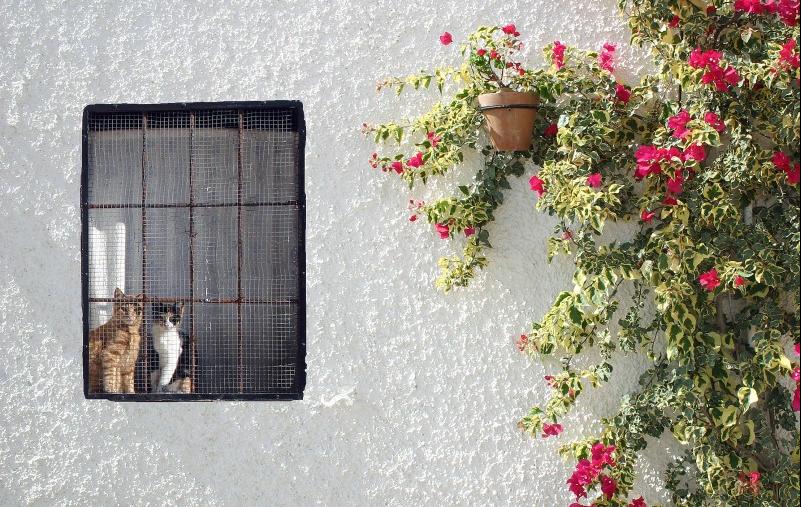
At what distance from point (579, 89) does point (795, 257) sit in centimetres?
140

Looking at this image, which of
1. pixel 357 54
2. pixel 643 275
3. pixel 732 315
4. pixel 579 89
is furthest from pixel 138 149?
pixel 732 315

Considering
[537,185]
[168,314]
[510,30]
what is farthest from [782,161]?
[168,314]

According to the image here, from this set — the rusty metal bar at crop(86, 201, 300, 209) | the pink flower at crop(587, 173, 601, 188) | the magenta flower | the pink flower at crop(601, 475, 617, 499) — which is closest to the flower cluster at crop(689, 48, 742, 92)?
the pink flower at crop(587, 173, 601, 188)

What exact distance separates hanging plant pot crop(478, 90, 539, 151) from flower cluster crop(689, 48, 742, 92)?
87 centimetres

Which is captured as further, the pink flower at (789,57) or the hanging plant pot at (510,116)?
the hanging plant pot at (510,116)

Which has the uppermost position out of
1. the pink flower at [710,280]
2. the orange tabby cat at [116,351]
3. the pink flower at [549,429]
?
the pink flower at [710,280]

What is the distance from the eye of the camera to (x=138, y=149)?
576 cm

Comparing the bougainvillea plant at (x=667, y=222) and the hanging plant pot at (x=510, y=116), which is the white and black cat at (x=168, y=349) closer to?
the bougainvillea plant at (x=667, y=222)

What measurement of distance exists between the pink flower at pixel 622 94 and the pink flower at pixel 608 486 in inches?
78.4

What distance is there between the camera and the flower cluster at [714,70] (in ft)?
15.0

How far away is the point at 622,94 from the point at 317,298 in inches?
79.3

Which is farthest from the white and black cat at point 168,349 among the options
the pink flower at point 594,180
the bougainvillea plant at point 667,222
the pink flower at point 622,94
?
the pink flower at point 622,94

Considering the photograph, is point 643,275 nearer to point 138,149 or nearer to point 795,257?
point 795,257

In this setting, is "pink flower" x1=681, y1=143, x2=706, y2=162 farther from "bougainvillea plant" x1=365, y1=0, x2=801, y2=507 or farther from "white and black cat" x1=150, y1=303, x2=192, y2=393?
"white and black cat" x1=150, y1=303, x2=192, y2=393
